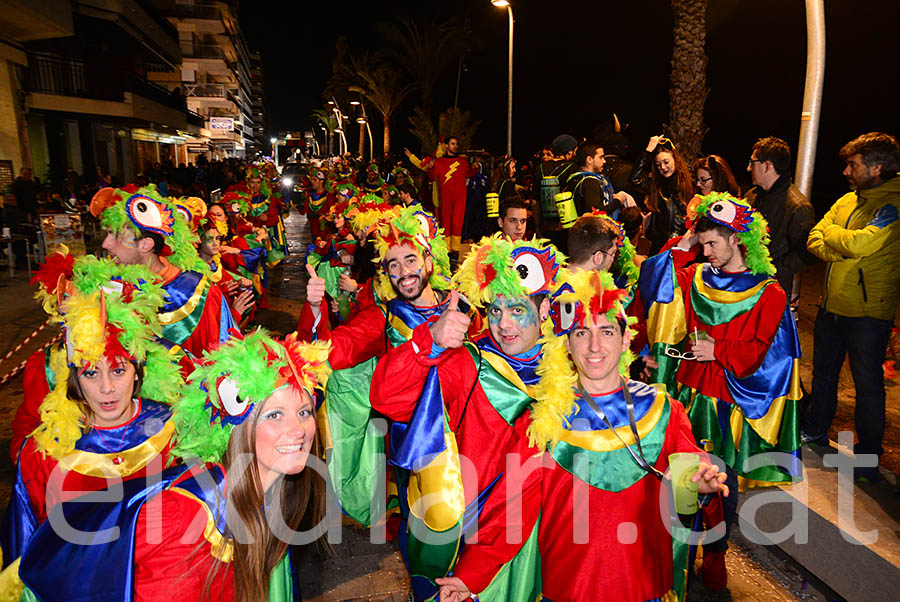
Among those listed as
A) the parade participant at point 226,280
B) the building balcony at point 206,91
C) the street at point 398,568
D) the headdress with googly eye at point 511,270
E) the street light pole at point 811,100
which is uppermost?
the building balcony at point 206,91

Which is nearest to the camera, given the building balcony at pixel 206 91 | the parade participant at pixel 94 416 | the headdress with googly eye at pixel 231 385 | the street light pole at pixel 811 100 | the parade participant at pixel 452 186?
the headdress with googly eye at pixel 231 385

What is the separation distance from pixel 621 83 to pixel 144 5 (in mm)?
27583

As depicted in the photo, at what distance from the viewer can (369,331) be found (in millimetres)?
3932

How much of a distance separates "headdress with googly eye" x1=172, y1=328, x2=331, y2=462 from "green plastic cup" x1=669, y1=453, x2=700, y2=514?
151cm

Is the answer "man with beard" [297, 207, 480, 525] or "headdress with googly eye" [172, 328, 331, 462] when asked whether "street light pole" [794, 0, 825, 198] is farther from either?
"headdress with googly eye" [172, 328, 331, 462]

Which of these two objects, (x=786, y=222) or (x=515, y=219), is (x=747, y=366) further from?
(x=515, y=219)

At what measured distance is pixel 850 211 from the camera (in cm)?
463

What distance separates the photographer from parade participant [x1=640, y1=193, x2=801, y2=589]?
142 inches

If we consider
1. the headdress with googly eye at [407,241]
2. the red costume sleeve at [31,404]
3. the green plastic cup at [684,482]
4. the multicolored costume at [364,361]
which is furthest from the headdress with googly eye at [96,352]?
the green plastic cup at [684,482]

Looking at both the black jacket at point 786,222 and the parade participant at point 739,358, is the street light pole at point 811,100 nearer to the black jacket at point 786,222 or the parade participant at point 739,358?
the black jacket at point 786,222

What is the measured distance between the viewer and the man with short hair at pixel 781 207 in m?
4.91

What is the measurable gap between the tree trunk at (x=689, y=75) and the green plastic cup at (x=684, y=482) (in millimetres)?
7936

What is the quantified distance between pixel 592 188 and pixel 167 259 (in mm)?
4102

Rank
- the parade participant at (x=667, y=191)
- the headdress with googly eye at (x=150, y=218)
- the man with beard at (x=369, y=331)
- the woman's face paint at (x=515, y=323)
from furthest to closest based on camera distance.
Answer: the parade participant at (x=667, y=191)
the headdress with googly eye at (x=150, y=218)
the man with beard at (x=369, y=331)
the woman's face paint at (x=515, y=323)
